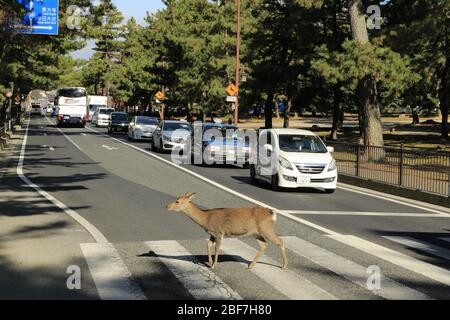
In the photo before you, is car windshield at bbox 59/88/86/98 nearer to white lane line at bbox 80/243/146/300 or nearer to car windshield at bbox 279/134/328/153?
car windshield at bbox 279/134/328/153

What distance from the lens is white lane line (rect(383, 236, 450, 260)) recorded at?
837 cm

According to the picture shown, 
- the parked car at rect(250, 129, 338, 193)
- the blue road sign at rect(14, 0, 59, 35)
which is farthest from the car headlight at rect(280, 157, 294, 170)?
the blue road sign at rect(14, 0, 59, 35)

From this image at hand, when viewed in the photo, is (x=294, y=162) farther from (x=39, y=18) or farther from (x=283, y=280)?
(x=39, y=18)

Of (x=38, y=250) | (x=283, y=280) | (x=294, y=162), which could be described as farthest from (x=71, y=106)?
(x=283, y=280)

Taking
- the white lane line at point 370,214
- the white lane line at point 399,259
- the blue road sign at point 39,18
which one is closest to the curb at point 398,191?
the white lane line at point 370,214

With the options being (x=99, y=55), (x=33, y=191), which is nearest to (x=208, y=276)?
(x=33, y=191)

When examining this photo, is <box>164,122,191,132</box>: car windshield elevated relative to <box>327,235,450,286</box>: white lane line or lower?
elevated

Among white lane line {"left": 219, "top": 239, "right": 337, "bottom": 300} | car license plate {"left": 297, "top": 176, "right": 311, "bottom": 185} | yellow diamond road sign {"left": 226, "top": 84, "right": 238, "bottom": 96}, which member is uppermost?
yellow diamond road sign {"left": 226, "top": 84, "right": 238, "bottom": 96}

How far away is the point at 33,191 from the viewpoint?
46.7 ft

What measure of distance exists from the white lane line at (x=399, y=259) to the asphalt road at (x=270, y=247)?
0.01 m

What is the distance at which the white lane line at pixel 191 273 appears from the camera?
5945 millimetres

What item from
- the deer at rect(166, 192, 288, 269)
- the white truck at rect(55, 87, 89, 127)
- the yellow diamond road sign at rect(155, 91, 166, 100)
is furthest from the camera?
the yellow diamond road sign at rect(155, 91, 166, 100)
